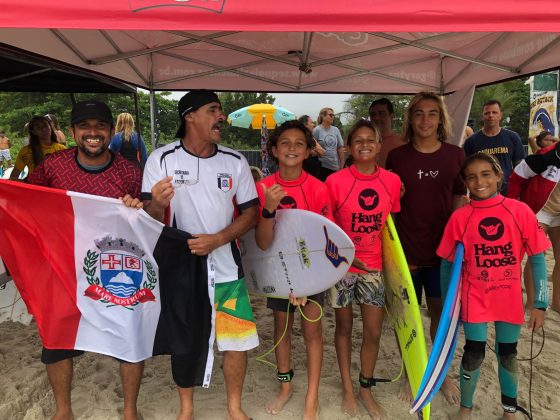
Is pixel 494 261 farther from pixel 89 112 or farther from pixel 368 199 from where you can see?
pixel 89 112

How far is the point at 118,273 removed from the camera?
6.98 feet

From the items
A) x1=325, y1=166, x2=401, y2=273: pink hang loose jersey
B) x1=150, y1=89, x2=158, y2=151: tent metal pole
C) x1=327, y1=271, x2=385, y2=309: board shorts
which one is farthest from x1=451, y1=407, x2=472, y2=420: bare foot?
x1=150, y1=89, x2=158, y2=151: tent metal pole

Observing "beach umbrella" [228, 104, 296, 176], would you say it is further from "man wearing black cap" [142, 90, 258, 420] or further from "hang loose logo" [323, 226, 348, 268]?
"hang loose logo" [323, 226, 348, 268]

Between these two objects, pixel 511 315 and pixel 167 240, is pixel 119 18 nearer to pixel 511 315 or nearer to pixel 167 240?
pixel 167 240

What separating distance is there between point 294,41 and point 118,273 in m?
3.15

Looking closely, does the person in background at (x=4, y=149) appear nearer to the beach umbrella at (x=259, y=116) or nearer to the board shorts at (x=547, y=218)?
the beach umbrella at (x=259, y=116)

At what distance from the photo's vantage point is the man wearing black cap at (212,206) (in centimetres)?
205

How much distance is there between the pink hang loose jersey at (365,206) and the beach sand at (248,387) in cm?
92

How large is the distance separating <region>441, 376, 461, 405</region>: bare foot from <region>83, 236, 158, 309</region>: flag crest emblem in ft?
6.08

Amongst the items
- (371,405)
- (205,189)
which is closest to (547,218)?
(371,405)

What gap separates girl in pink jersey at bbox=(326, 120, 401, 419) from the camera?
7.47 feet

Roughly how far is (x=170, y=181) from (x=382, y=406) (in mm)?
1792

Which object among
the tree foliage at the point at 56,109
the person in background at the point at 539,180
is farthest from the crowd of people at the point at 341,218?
the tree foliage at the point at 56,109

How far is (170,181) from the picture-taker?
188 centimetres
